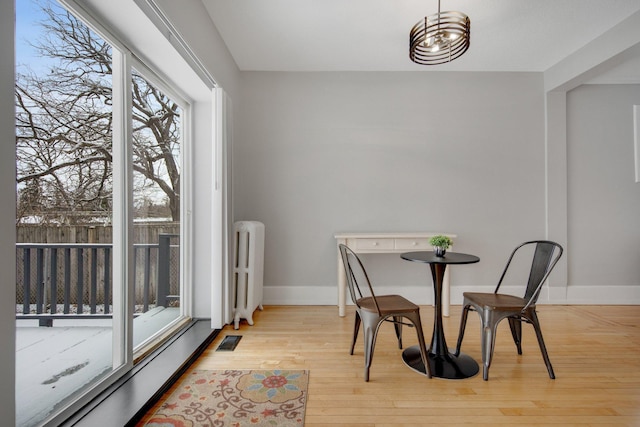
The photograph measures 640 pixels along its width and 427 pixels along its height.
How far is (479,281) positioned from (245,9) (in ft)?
11.7

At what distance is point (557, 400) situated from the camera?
176cm

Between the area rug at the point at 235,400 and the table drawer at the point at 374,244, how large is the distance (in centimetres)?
141

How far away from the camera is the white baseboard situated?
3.51 meters

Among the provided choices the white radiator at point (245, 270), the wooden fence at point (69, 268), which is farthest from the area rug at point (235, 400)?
→ the white radiator at point (245, 270)

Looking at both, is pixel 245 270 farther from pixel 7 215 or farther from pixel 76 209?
pixel 7 215

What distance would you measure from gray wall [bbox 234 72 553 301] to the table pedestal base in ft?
4.45

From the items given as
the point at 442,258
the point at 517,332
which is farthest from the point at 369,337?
the point at 517,332

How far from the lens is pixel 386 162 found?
351 centimetres

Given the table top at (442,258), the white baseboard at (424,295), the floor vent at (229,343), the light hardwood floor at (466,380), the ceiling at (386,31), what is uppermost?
the ceiling at (386,31)

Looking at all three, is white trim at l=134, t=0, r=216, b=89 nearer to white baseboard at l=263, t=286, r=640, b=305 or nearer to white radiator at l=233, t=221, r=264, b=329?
white radiator at l=233, t=221, r=264, b=329

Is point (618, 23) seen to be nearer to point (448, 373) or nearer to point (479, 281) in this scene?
Answer: point (479, 281)

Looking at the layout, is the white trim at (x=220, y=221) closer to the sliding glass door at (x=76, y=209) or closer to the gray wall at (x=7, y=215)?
the sliding glass door at (x=76, y=209)

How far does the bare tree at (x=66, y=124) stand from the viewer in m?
1.32

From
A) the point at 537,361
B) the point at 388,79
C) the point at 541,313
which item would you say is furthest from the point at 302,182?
the point at 541,313
